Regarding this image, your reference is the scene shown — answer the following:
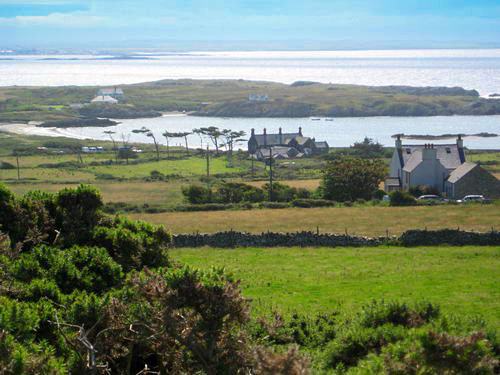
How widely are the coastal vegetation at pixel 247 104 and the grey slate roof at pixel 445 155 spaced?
304 ft

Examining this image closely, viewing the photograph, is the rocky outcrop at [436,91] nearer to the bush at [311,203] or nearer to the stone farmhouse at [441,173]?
the stone farmhouse at [441,173]

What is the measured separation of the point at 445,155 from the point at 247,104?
105 m

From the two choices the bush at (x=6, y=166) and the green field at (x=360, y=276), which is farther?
the bush at (x=6, y=166)

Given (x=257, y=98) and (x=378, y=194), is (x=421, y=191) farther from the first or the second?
(x=257, y=98)

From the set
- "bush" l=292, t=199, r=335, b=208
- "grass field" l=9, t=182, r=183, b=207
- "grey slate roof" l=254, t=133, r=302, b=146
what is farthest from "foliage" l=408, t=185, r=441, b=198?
"grey slate roof" l=254, t=133, r=302, b=146

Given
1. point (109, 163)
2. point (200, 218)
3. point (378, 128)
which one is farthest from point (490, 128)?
point (200, 218)

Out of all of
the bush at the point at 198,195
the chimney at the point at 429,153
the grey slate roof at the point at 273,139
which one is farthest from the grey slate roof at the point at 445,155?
the grey slate roof at the point at 273,139

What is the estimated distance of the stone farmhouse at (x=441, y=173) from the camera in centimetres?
4588

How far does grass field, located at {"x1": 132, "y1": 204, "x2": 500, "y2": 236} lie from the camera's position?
33.3m

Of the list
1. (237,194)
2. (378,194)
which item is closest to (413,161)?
(378,194)

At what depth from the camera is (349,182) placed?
155 ft

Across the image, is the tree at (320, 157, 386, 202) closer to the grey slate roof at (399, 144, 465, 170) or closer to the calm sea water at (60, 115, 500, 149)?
the grey slate roof at (399, 144, 465, 170)

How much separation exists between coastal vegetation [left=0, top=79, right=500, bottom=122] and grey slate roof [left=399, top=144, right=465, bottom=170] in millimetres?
92802

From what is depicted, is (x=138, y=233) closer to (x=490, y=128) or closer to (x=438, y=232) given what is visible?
(x=438, y=232)
